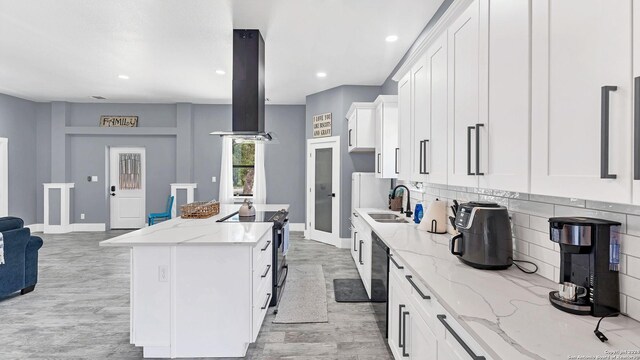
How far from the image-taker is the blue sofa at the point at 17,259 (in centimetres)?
333

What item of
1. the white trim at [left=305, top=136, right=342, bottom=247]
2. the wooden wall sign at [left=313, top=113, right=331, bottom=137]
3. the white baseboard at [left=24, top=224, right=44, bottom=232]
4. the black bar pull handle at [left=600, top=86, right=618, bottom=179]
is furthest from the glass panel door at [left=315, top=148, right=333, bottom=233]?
the white baseboard at [left=24, top=224, right=44, bottom=232]

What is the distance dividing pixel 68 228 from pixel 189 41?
5889mm

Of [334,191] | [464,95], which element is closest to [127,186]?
[334,191]

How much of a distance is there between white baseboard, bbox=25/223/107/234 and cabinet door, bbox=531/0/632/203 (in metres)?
8.58

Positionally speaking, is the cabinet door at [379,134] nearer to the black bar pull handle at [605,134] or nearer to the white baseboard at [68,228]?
the black bar pull handle at [605,134]

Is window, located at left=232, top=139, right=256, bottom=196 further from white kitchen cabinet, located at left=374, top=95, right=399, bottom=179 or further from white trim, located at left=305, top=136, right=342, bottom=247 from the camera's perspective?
white kitchen cabinet, located at left=374, top=95, right=399, bottom=179

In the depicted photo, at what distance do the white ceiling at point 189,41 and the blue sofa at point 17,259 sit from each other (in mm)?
2233

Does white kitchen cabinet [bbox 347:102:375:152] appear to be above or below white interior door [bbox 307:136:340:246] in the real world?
above

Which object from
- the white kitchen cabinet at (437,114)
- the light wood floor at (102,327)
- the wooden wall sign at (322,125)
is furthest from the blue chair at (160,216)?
the white kitchen cabinet at (437,114)

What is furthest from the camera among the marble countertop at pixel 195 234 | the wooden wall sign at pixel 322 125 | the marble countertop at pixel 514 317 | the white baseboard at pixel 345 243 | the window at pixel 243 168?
the window at pixel 243 168

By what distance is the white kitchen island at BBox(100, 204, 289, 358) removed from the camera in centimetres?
229

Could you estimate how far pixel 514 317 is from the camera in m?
1.11

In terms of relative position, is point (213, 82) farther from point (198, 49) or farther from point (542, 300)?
point (542, 300)

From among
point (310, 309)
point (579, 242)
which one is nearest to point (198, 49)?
point (310, 309)
